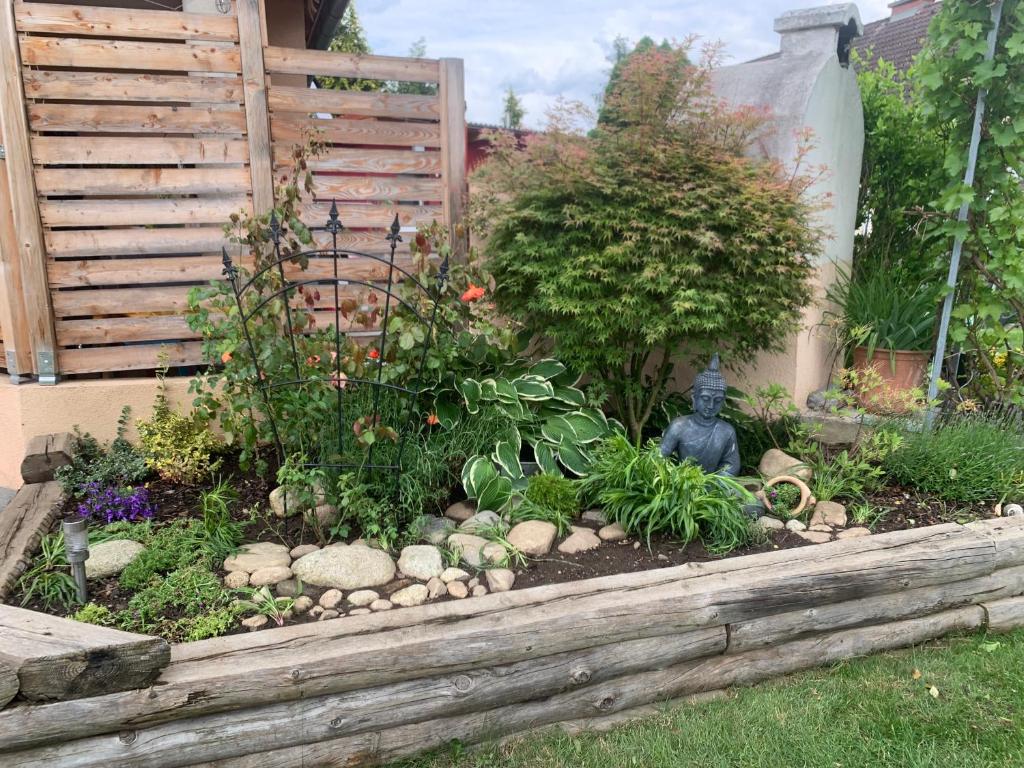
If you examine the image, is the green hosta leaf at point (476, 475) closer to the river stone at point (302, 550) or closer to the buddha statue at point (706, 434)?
the river stone at point (302, 550)

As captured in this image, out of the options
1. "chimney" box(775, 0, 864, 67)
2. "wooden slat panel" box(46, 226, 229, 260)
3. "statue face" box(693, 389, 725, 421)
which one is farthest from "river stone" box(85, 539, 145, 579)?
"chimney" box(775, 0, 864, 67)

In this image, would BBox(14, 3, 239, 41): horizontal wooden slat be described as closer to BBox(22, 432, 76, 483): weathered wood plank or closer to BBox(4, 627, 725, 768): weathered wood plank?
BBox(22, 432, 76, 483): weathered wood plank

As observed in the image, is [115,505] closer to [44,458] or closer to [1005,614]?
[44,458]

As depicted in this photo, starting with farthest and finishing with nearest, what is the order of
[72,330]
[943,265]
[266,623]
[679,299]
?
[943,265] → [72,330] → [679,299] → [266,623]

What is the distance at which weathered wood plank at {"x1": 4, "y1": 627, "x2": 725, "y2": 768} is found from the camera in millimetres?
2049

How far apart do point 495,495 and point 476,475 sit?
130 millimetres

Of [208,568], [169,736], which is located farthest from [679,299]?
[169,736]

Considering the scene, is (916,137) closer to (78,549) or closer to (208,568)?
(208,568)

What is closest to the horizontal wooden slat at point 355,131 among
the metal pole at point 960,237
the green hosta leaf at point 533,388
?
the green hosta leaf at point 533,388

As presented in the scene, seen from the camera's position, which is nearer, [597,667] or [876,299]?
[597,667]

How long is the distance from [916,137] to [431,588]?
486cm

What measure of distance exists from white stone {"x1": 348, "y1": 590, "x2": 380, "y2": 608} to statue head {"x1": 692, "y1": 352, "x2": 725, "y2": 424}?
5.62 ft

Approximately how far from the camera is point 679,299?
11.2 ft

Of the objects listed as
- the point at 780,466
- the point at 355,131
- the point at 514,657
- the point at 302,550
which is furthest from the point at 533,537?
the point at 355,131
